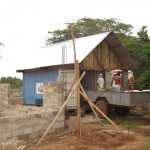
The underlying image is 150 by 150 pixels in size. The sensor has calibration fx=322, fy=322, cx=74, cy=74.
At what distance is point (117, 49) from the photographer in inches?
711

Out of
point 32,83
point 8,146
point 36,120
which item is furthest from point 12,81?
A: point 8,146

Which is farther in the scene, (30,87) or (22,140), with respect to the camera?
(30,87)

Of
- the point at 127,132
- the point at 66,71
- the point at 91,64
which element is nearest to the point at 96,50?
the point at 91,64

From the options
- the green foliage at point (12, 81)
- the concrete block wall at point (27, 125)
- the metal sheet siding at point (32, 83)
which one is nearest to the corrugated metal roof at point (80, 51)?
the metal sheet siding at point (32, 83)

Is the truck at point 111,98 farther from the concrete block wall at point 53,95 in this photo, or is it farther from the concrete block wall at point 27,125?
the concrete block wall at point 27,125

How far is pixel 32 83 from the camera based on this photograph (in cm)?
1886

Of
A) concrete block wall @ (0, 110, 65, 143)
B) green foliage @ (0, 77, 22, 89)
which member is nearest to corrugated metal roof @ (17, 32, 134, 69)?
concrete block wall @ (0, 110, 65, 143)

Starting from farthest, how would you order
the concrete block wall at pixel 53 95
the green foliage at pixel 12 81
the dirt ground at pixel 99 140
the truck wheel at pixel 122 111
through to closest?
1. the green foliage at pixel 12 81
2. the truck wheel at pixel 122 111
3. the concrete block wall at pixel 53 95
4. the dirt ground at pixel 99 140

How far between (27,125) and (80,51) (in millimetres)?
6746

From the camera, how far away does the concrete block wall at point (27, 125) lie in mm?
10099

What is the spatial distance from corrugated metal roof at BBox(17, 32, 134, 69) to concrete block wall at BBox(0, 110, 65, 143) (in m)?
4.80

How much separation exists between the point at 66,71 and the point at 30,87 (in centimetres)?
379

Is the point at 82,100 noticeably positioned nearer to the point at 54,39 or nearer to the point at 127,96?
the point at 127,96

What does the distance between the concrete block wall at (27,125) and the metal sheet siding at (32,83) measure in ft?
19.1
